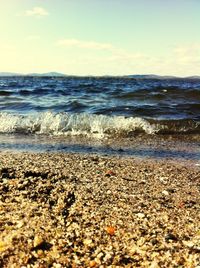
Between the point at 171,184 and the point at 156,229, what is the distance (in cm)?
264

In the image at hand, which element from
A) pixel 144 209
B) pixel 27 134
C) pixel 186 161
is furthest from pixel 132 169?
pixel 27 134

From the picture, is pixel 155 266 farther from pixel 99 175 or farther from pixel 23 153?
pixel 23 153

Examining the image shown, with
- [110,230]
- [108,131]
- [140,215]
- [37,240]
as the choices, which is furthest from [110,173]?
[108,131]

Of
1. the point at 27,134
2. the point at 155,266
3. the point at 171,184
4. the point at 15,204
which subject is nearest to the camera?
the point at 155,266

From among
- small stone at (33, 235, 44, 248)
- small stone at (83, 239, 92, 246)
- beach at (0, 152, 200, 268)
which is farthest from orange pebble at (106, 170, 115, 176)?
small stone at (33, 235, 44, 248)

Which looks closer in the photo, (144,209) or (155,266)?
(155,266)

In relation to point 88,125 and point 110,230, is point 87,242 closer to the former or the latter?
point 110,230

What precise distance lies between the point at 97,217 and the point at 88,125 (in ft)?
33.4

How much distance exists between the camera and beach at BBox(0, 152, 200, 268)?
14.0 feet

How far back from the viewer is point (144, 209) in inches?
225

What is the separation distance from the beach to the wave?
242 inches

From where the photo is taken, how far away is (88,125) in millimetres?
15328

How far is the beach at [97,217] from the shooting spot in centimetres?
427

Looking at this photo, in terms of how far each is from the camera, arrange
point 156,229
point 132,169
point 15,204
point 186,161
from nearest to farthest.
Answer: point 156,229, point 15,204, point 132,169, point 186,161
